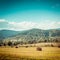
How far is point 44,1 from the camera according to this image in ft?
22.7

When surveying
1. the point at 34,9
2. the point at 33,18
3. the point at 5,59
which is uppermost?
the point at 34,9

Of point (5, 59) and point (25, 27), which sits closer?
point (5, 59)

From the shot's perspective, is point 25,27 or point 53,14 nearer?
point 53,14

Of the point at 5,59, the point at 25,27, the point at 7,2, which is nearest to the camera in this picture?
the point at 5,59

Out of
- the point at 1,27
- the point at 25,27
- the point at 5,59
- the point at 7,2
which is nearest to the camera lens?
the point at 5,59

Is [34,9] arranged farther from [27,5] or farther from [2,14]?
[2,14]

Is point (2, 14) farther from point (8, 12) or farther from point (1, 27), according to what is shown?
point (1, 27)

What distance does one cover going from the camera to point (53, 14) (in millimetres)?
7195

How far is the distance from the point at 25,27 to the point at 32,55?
264cm

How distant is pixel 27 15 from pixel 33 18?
1.29 feet

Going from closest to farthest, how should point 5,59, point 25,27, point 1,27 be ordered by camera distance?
point 5,59, point 1,27, point 25,27

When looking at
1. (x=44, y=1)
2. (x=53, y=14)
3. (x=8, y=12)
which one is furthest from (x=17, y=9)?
(x=53, y=14)

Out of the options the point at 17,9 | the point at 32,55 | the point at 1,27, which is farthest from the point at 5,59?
the point at 17,9

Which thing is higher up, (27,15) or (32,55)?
(27,15)
